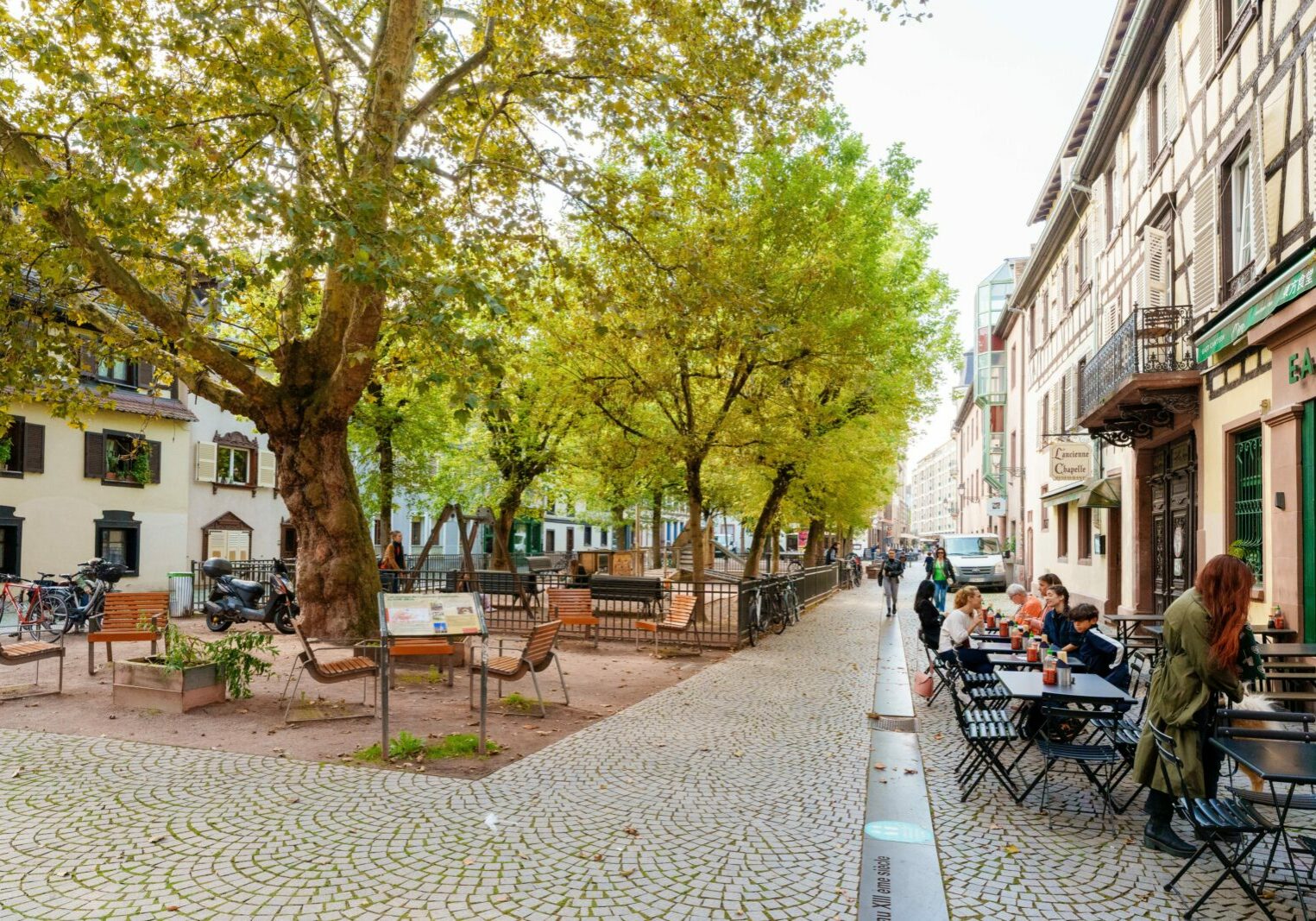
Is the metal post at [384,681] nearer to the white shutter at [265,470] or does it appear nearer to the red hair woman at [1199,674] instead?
the red hair woman at [1199,674]

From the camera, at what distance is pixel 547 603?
15453 millimetres

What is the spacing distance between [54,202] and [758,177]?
37.7 feet

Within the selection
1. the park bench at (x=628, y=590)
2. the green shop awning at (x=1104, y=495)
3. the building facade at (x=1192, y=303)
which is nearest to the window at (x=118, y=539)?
the park bench at (x=628, y=590)

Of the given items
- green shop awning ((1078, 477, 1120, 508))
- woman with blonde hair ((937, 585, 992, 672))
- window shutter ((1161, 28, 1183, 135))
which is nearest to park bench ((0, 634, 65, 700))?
woman with blonde hair ((937, 585, 992, 672))

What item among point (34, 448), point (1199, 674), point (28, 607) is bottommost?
point (28, 607)

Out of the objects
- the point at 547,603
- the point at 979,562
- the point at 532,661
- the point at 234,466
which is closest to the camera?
the point at 532,661

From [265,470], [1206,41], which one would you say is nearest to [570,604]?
[1206,41]

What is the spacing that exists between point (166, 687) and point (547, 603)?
23.7 ft

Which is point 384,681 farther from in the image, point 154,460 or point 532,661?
point 154,460

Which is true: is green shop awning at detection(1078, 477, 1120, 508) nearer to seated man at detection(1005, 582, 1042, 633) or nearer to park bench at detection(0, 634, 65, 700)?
seated man at detection(1005, 582, 1042, 633)

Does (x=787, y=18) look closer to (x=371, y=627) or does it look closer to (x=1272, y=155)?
(x=1272, y=155)

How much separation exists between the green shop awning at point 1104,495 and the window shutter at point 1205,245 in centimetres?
541

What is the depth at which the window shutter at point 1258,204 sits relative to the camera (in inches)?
412

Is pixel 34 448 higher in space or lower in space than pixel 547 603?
higher
